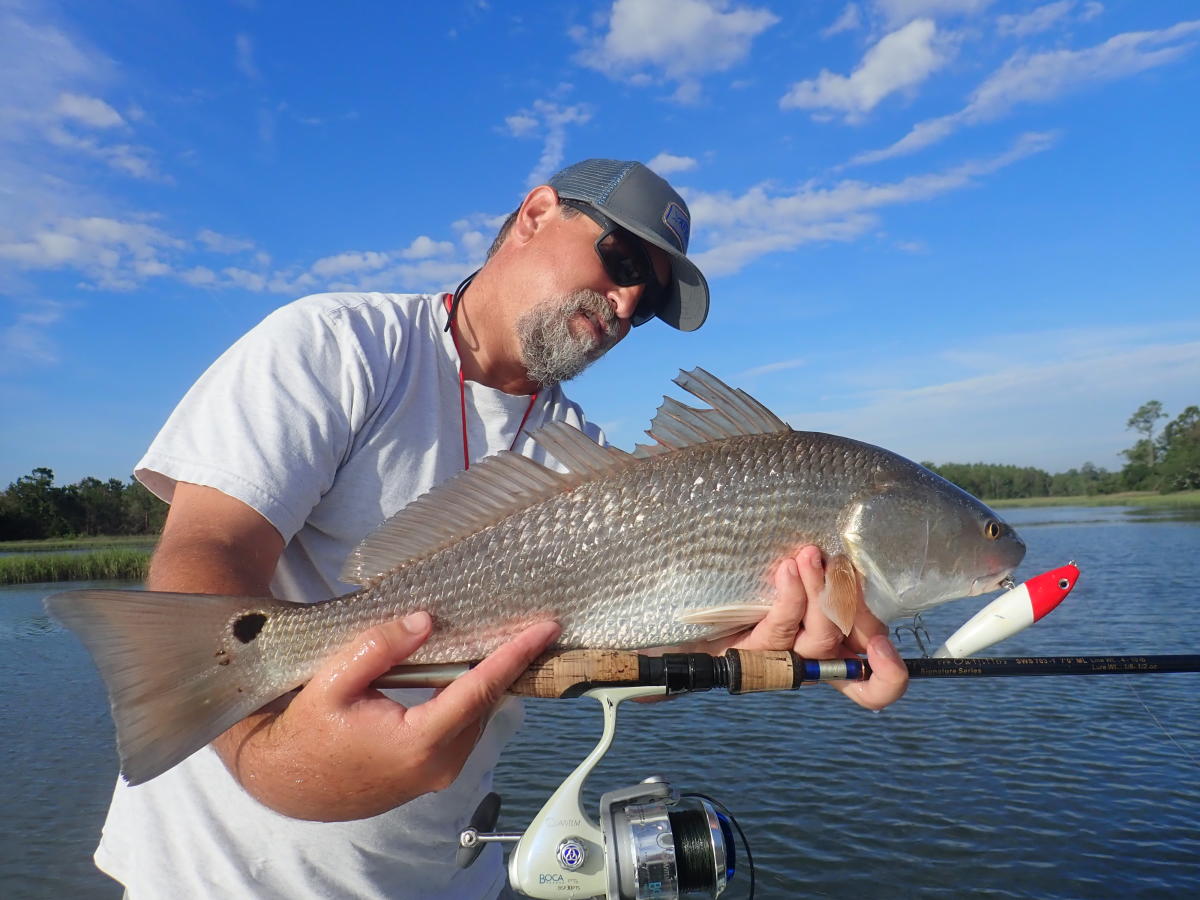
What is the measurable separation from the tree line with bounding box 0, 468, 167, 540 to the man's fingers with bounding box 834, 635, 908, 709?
225 feet

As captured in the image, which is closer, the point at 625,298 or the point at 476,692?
the point at 476,692

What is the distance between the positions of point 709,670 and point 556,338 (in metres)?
1.33

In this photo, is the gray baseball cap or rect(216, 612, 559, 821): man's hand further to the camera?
the gray baseball cap

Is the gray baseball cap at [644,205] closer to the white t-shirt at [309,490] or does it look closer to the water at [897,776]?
the white t-shirt at [309,490]

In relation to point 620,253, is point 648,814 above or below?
below

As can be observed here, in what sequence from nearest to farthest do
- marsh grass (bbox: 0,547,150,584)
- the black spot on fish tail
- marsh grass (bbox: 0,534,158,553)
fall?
the black spot on fish tail
marsh grass (bbox: 0,547,150,584)
marsh grass (bbox: 0,534,158,553)

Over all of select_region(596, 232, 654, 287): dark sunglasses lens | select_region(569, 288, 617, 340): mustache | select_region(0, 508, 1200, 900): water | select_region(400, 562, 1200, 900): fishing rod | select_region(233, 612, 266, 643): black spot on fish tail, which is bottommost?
select_region(0, 508, 1200, 900): water

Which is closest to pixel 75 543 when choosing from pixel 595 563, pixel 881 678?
pixel 595 563

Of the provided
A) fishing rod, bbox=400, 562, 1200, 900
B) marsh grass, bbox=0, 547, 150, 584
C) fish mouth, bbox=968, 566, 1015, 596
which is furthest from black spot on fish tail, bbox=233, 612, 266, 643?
marsh grass, bbox=0, 547, 150, 584

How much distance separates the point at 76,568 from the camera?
30.5 meters

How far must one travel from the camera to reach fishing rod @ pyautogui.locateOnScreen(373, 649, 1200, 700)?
2.35m

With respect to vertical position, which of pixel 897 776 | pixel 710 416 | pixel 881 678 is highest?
pixel 710 416

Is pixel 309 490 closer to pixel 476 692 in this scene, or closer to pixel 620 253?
pixel 476 692

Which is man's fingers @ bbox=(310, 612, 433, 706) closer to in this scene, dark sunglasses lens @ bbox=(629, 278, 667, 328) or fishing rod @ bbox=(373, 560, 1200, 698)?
fishing rod @ bbox=(373, 560, 1200, 698)
